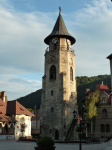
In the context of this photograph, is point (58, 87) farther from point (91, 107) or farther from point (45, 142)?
point (45, 142)

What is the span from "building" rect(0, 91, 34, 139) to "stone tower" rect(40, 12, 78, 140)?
4.38 m

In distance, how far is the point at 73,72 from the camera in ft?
Answer: 156

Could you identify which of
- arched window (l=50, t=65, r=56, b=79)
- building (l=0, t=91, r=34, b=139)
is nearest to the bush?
building (l=0, t=91, r=34, b=139)

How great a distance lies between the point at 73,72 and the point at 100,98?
8739 mm

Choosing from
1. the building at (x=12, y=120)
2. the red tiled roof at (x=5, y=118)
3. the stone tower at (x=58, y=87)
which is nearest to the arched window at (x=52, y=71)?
the stone tower at (x=58, y=87)

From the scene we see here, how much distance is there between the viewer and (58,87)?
44312mm

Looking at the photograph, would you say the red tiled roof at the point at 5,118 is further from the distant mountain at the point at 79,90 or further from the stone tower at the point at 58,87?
the distant mountain at the point at 79,90

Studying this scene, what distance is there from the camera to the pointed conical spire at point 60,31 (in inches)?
1857

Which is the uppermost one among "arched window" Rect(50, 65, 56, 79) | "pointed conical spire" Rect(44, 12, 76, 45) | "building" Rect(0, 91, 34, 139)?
"pointed conical spire" Rect(44, 12, 76, 45)

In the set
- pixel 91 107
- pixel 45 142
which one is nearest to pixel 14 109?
pixel 91 107

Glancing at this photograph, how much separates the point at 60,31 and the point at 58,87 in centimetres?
1373

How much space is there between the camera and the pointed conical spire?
1857 inches

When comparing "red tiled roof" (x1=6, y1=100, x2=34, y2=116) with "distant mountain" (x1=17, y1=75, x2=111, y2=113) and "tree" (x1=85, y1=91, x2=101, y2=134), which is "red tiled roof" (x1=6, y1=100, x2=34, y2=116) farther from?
"distant mountain" (x1=17, y1=75, x2=111, y2=113)

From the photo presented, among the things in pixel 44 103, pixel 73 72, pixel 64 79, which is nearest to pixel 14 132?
pixel 44 103
